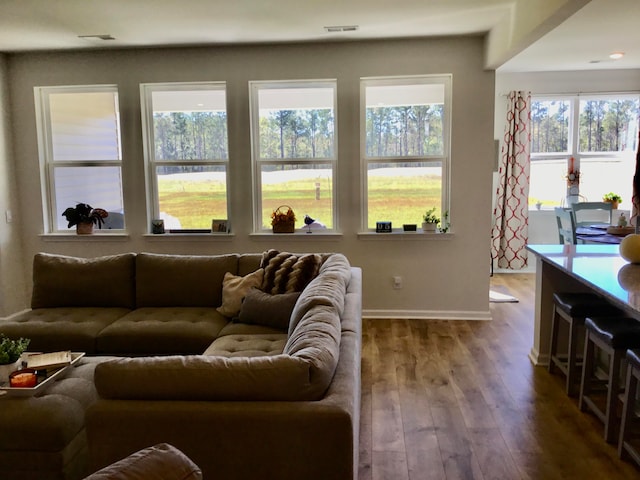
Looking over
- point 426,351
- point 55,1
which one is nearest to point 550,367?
point 426,351

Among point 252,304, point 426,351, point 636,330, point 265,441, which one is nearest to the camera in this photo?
point 265,441

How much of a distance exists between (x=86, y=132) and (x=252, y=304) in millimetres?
3194

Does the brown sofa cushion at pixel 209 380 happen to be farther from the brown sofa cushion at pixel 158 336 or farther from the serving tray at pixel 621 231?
the serving tray at pixel 621 231

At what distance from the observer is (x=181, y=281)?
3689 mm

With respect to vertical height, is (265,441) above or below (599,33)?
below

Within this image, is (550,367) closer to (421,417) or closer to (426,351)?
(426,351)

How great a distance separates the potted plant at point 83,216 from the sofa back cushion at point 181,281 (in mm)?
1717

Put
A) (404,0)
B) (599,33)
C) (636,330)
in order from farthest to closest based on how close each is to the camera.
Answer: (599,33) < (404,0) < (636,330)

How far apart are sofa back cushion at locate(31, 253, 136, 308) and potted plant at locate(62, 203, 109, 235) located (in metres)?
1.43

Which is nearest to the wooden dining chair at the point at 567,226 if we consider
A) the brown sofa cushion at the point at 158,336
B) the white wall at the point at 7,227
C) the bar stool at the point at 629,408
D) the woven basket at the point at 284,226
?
the woven basket at the point at 284,226

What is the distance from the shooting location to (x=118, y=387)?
168 cm

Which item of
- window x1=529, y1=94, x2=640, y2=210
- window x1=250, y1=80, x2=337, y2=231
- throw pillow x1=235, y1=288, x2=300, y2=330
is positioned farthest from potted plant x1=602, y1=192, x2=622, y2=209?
throw pillow x1=235, y1=288, x2=300, y2=330

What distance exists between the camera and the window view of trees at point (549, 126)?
266 inches

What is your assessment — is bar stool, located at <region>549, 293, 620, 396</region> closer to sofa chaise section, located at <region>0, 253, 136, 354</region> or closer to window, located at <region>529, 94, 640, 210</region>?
sofa chaise section, located at <region>0, 253, 136, 354</region>
